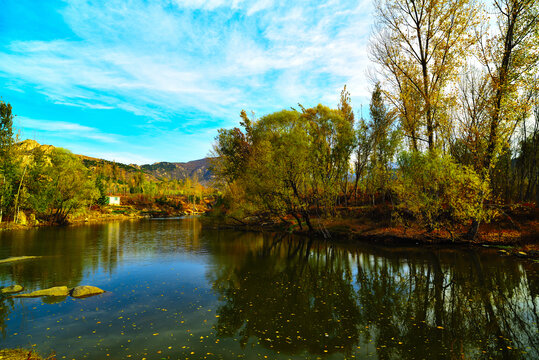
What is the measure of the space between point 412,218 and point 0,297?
37.6 metres

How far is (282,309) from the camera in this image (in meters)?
12.4

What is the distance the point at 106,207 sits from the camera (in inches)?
3580

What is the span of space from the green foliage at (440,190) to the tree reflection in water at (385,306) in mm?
4875

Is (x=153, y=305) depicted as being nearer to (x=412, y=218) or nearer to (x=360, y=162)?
(x=412, y=218)

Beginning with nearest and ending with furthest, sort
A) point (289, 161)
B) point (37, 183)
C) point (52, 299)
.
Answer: point (52, 299), point (289, 161), point (37, 183)

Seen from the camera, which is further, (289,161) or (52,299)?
(289,161)

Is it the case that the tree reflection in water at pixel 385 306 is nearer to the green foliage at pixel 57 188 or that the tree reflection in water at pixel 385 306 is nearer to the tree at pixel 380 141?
the tree at pixel 380 141

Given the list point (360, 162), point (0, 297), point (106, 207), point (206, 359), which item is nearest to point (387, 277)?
point (206, 359)

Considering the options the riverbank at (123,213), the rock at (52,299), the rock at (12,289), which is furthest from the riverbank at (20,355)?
the riverbank at (123,213)

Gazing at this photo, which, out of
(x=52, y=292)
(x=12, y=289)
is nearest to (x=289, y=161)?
(x=52, y=292)

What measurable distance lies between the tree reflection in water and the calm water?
6 centimetres

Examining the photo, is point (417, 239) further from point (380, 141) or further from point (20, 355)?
point (20, 355)

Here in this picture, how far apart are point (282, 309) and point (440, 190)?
2451cm

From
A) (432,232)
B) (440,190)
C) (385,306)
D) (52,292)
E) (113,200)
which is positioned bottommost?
(385,306)
